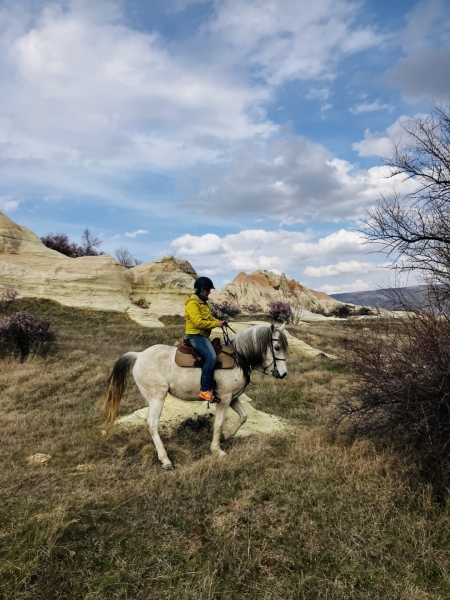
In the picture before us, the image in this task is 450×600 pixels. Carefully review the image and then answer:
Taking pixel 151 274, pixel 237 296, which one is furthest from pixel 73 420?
pixel 237 296

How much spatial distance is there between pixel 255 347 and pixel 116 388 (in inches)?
111

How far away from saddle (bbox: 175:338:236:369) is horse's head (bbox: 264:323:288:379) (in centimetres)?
68

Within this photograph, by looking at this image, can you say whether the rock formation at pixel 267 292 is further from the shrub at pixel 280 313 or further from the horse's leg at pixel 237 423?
the horse's leg at pixel 237 423

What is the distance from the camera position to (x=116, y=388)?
6855 millimetres

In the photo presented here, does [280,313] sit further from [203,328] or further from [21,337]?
[203,328]

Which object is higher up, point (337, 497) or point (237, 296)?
point (237, 296)

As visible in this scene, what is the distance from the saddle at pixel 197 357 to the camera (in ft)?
21.0

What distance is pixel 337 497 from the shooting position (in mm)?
4379

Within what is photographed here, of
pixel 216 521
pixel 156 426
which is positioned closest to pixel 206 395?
pixel 156 426

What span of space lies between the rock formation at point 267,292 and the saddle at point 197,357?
49890mm

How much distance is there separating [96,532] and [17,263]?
2848cm

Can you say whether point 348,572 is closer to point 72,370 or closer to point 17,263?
point 72,370

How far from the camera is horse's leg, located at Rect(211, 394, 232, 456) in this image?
624 cm

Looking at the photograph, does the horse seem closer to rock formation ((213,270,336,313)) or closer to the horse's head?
the horse's head
